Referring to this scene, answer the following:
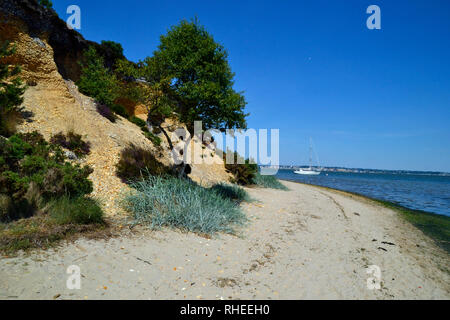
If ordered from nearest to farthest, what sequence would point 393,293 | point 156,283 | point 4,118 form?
point 156,283 → point 393,293 → point 4,118

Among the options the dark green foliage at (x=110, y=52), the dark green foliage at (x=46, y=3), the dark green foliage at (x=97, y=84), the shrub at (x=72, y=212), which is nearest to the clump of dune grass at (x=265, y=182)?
the dark green foliage at (x=97, y=84)

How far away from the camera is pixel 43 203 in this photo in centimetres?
488

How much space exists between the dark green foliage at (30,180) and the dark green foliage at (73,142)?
2.92m

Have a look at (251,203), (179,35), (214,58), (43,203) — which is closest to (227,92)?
(214,58)

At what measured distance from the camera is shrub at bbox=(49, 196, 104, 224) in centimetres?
461

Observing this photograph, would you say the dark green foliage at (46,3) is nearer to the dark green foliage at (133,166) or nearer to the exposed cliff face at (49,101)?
the exposed cliff face at (49,101)

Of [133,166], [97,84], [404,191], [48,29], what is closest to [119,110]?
[97,84]

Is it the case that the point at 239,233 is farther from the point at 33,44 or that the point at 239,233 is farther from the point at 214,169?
the point at 33,44

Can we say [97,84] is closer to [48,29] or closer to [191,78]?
[48,29]

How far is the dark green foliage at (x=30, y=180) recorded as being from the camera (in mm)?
4406

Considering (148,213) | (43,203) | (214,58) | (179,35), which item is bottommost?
(148,213)

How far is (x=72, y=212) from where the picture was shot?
15.5ft

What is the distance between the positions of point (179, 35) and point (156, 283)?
9319 mm

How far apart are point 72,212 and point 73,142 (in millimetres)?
5544
